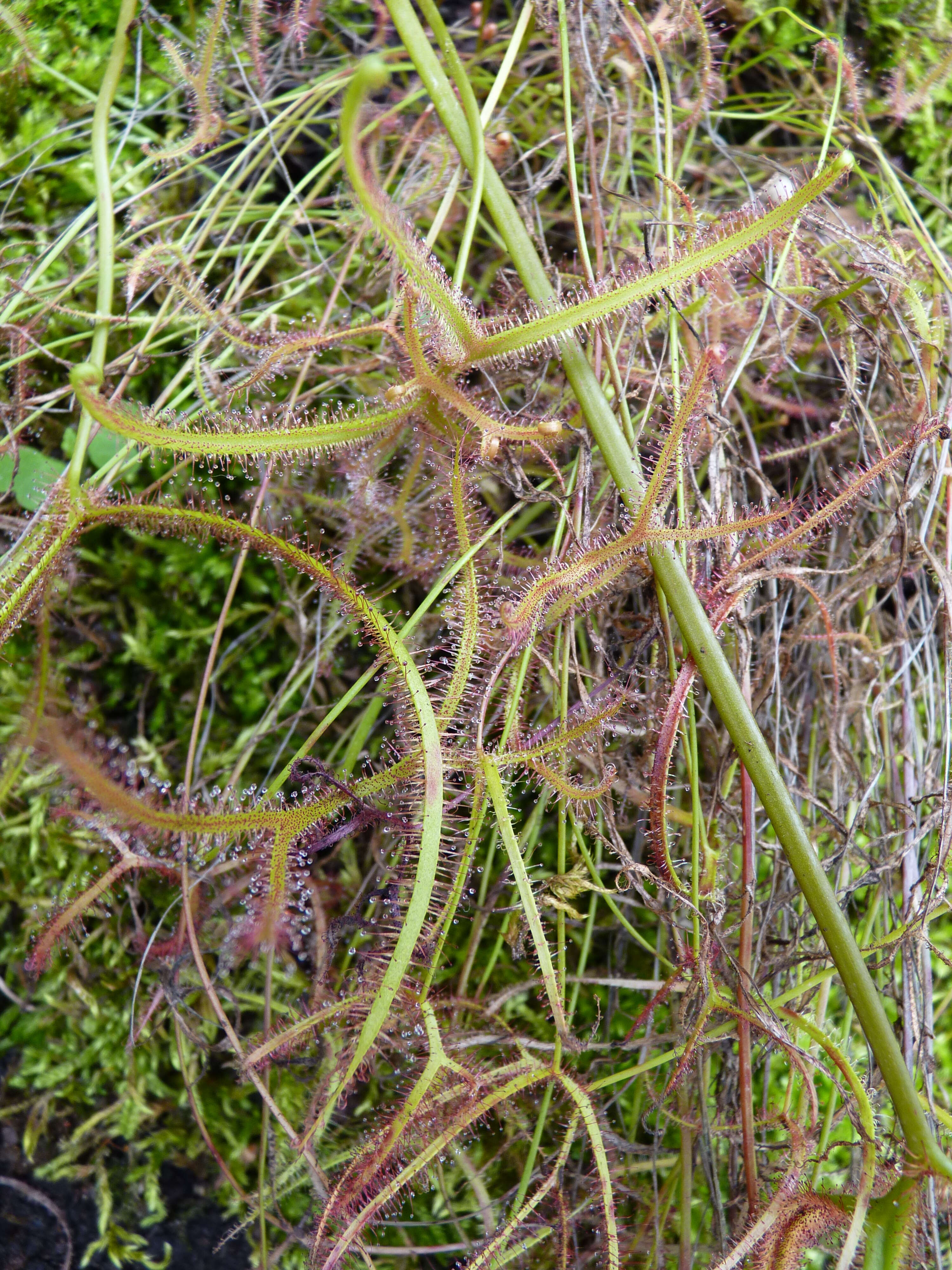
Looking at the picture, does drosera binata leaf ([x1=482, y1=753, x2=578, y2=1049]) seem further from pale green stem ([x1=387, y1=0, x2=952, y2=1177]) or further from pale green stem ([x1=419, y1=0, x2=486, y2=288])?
pale green stem ([x1=419, y1=0, x2=486, y2=288])

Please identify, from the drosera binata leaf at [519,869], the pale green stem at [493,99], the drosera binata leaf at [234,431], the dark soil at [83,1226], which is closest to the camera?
the drosera binata leaf at [234,431]

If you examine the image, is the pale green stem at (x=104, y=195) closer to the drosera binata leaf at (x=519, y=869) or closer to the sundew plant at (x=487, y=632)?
the sundew plant at (x=487, y=632)

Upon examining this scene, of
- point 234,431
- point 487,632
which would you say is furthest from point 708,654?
point 234,431

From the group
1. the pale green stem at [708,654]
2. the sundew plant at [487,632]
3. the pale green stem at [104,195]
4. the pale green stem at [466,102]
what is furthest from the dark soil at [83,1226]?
the pale green stem at [466,102]

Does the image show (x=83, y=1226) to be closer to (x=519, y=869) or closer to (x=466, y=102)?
(x=519, y=869)

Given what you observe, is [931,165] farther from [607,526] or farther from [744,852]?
[744,852]
